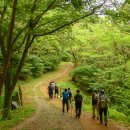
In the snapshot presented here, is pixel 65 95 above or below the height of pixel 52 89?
above

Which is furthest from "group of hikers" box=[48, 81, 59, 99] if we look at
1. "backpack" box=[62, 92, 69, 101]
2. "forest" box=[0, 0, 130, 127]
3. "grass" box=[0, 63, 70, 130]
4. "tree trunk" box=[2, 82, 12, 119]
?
"tree trunk" box=[2, 82, 12, 119]

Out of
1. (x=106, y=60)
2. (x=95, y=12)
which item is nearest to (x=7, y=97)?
(x=95, y=12)

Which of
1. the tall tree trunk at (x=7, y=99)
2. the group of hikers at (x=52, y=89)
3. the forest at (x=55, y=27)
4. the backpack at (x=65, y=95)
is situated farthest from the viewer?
the group of hikers at (x=52, y=89)

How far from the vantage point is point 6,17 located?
725 inches

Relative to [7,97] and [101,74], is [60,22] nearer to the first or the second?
[7,97]

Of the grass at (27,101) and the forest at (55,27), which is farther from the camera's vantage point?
the grass at (27,101)

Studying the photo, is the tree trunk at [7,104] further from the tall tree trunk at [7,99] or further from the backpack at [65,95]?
the backpack at [65,95]

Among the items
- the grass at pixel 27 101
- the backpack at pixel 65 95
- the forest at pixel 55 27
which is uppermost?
the forest at pixel 55 27

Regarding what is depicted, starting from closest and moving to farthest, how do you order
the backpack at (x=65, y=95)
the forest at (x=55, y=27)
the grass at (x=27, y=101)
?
the forest at (x=55, y=27) < the grass at (x=27, y=101) < the backpack at (x=65, y=95)

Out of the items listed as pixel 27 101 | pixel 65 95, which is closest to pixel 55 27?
pixel 65 95

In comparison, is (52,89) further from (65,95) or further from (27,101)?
(65,95)

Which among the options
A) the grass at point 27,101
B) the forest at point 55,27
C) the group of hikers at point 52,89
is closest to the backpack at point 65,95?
the grass at point 27,101

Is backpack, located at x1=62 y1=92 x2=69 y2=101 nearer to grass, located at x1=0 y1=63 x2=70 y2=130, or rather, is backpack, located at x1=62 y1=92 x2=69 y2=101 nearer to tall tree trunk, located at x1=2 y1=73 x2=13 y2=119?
grass, located at x1=0 y1=63 x2=70 y2=130

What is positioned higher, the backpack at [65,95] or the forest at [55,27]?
the forest at [55,27]
